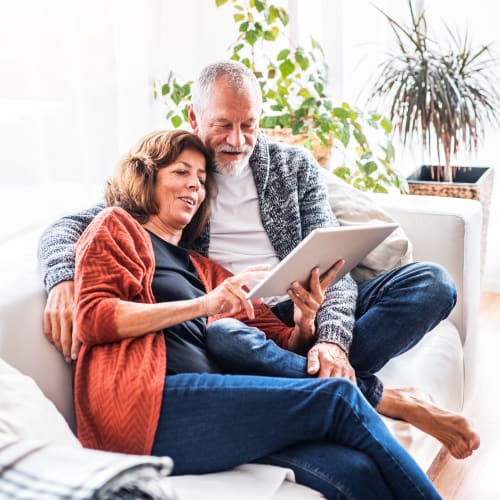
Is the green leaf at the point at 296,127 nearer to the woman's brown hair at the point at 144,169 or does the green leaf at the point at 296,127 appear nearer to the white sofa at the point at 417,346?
the white sofa at the point at 417,346

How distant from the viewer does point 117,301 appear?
1.71m

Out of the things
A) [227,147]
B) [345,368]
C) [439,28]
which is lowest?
[345,368]

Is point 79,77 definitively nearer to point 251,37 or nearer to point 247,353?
point 251,37

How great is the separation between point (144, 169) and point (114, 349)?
48 centimetres

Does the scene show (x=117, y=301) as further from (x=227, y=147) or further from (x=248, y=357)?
(x=227, y=147)

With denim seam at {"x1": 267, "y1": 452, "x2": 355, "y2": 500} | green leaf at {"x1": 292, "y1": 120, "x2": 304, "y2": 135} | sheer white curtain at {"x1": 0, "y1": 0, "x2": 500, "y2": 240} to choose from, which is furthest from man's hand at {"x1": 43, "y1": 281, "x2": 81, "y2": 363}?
green leaf at {"x1": 292, "y1": 120, "x2": 304, "y2": 135}

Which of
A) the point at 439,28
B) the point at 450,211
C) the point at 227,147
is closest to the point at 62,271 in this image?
the point at 227,147

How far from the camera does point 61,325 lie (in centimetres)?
173

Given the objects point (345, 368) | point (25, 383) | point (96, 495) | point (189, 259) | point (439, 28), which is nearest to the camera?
point (96, 495)

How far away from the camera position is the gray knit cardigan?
2041mm

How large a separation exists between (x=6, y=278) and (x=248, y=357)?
0.54m

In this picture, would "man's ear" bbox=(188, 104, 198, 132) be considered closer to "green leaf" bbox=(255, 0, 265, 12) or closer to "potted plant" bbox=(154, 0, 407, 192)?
"potted plant" bbox=(154, 0, 407, 192)

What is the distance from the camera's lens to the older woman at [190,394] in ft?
5.18

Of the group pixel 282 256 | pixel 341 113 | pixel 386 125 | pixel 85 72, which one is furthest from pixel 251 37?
pixel 282 256
